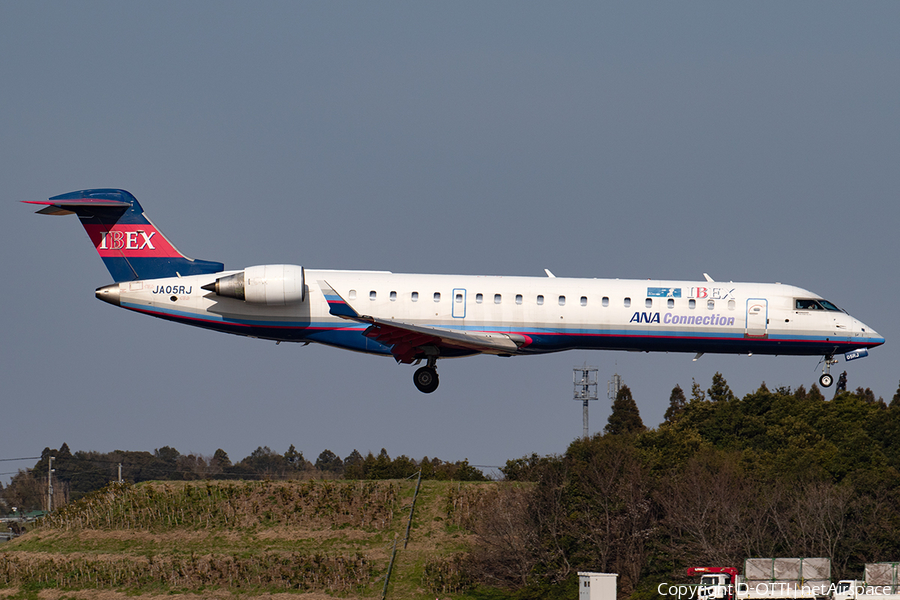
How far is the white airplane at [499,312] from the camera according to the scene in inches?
1427

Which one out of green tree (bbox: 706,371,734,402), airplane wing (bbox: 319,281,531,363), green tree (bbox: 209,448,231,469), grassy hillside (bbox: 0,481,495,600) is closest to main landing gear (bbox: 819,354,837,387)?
airplane wing (bbox: 319,281,531,363)

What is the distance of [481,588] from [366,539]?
6.23 metres

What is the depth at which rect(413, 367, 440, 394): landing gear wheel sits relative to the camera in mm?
37125

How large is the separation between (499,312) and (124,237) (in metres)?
13.7

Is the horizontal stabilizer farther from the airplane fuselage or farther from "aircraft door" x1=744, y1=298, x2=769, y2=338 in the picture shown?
"aircraft door" x1=744, y1=298, x2=769, y2=338

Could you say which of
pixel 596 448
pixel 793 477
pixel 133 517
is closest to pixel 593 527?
pixel 596 448

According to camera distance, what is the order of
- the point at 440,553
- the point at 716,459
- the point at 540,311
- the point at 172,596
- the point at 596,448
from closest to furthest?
1. the point at 540,311
2. the point at 172,596
3. the point at 440,553
4. the point at 596,448
5. the point at 716,459

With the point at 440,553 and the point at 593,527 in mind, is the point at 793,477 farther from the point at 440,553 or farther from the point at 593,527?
the point at 440,553

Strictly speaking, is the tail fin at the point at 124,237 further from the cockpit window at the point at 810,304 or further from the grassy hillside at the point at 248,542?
the cockpit window at the point at 810,304

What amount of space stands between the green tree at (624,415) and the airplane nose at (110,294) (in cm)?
7168

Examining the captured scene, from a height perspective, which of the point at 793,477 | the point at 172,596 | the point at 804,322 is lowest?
the point at 172,596

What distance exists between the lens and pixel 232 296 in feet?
119

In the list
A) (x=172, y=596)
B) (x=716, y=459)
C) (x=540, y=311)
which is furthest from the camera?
(x=716, y=459)

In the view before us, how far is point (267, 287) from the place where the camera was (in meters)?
36.2
